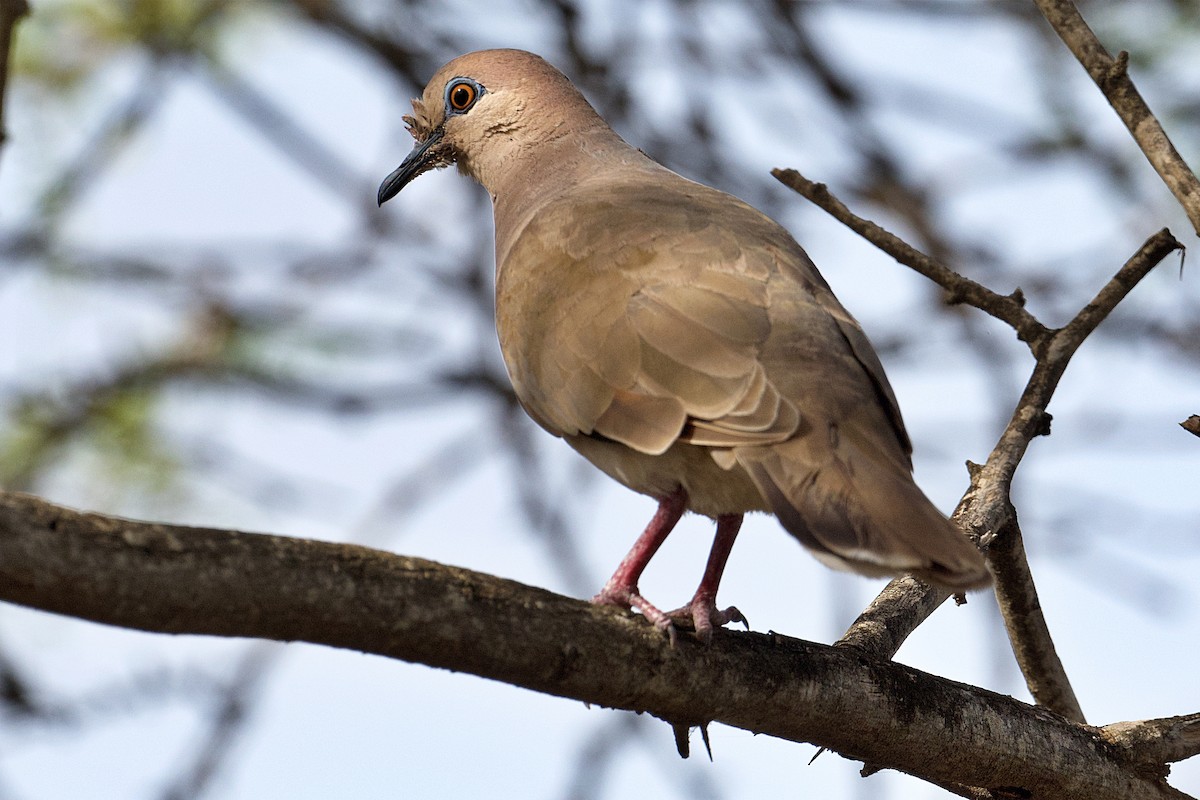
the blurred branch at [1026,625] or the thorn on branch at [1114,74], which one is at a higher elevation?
the thorn on branch at [1114,74]

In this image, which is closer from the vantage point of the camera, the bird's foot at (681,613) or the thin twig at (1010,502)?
the bird's foot at (681,613)

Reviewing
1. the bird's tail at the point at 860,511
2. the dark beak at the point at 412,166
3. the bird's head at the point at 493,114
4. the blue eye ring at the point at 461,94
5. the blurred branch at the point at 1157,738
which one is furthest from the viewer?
the dark beak at the point at 412,166

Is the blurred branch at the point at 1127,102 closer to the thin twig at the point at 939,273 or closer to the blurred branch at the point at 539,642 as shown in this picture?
the thin twig at the point at 939,273

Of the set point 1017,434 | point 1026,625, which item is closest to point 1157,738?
point 1026,625

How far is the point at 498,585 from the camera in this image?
8.29 ft

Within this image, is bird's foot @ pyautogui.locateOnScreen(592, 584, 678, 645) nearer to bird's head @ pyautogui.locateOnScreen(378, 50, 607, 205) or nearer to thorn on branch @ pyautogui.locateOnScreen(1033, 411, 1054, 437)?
thorn on branch @ pyautogui.locateOnScreen(1033, 411, 1054, 437)

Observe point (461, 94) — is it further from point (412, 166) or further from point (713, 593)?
point (713, 593)

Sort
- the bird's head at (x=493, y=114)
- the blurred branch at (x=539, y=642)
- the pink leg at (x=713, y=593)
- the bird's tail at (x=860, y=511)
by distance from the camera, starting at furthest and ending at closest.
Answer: the bird's head at (x=493, y=114) → the pink leg at (x=713, y=593) → the bird's tail at (x=860, y=511) → the blurred branch at (x=539, y=642)

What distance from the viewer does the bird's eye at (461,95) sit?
4.96 metres

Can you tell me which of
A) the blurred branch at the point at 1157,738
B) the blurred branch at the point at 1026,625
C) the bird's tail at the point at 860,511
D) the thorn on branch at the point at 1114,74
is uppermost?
the thorn on branch at the point at 1114,74

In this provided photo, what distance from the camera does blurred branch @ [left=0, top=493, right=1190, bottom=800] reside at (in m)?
2.17

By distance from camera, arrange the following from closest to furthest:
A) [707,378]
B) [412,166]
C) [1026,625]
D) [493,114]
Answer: [707,378] → [1026,625] → [493,114] → [412,166]

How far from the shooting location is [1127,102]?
362 centimetres

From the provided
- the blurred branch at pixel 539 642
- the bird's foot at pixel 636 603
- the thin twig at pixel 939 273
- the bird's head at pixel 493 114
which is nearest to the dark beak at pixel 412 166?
the bird's head at pixel 493 114
